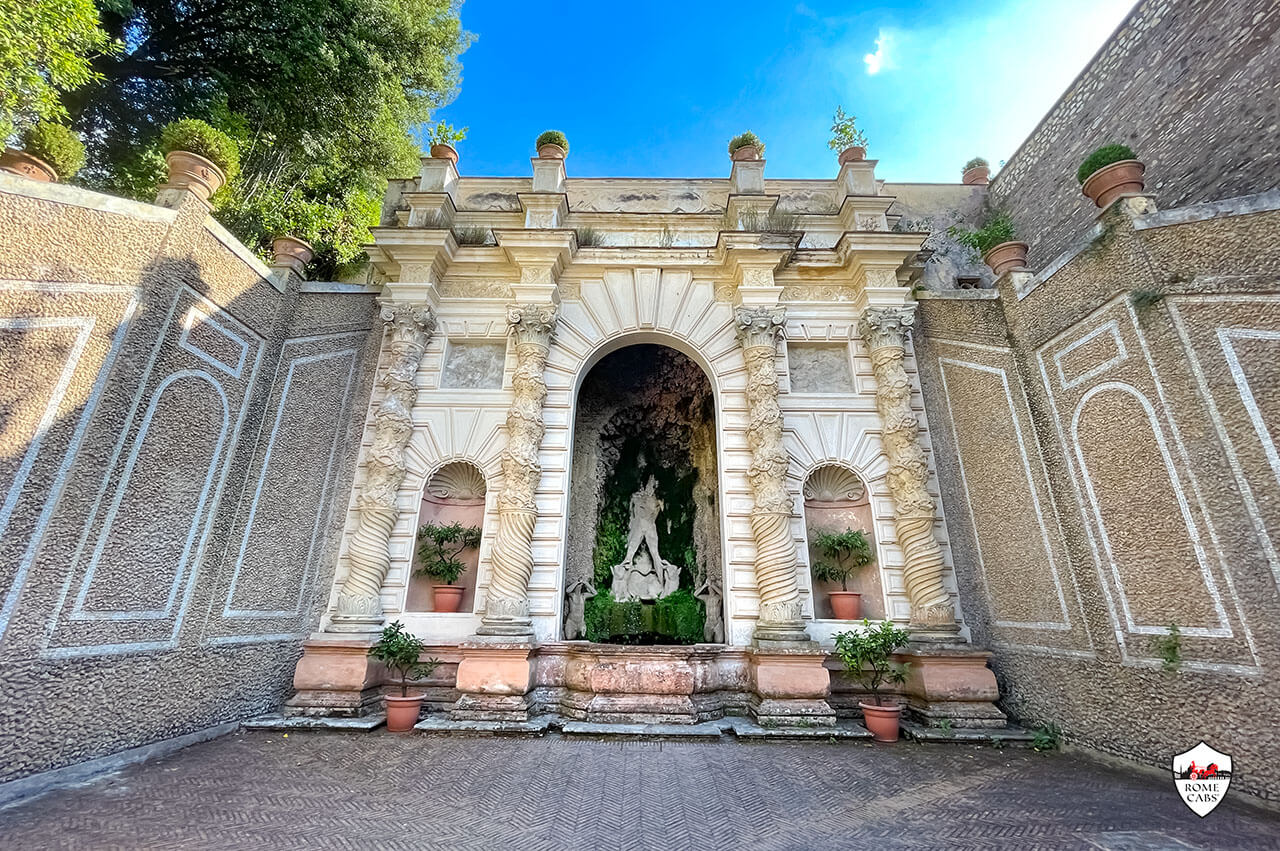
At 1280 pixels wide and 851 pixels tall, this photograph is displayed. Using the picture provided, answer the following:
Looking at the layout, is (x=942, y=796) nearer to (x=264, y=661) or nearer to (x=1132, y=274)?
(x=1132, y=274)

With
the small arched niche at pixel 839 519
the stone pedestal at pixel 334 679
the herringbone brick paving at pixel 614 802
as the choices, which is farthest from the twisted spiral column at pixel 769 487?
the stone pedestal at pixel 334 679

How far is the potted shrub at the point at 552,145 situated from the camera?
10172 millimetres

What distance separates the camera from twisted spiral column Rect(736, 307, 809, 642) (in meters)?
7.18

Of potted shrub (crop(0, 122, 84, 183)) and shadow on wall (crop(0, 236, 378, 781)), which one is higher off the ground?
potted shrub (crop(0, 122, 84, 183))

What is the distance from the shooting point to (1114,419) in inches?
232

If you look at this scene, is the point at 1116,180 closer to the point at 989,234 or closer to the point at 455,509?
the point at 989,234

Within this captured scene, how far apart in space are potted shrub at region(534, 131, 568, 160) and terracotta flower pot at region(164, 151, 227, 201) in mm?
5592

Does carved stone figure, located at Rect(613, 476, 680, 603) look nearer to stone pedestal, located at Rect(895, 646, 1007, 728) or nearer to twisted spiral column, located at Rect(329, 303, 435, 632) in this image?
twisted spiral column, located at Rect(329, 303, 435, 632)

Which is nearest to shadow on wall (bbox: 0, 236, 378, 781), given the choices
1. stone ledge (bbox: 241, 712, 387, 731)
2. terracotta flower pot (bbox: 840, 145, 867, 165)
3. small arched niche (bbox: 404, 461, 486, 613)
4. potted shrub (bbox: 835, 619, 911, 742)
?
stone ledge (bbox: 241, 712, 387, 731)

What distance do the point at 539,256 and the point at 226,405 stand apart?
Result: 17.1 feet

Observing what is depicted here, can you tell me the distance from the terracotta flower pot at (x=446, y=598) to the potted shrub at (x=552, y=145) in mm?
8323

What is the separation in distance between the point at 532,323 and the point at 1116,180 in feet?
26.6

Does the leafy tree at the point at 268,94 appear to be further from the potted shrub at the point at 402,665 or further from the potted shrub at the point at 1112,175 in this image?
the potted shrub at the point at 1112,175

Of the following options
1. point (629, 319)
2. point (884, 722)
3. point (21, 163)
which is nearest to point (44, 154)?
point (21, 163)
